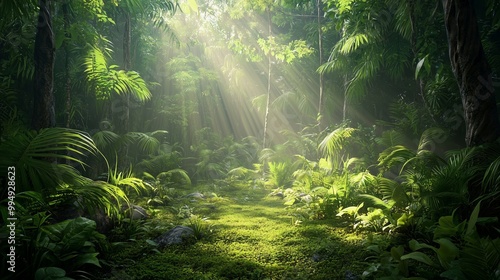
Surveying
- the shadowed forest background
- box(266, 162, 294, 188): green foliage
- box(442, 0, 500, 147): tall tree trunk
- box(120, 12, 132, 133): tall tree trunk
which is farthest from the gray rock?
box(120, 12, 132, 133): tall tree trunk

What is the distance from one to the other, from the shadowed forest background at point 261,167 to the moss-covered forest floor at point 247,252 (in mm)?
24

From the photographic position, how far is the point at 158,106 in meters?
12.6

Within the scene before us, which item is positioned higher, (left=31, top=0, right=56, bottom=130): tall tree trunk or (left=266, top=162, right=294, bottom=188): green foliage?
(left=31, top=0, right=56, bottom=130): tall tree trunk

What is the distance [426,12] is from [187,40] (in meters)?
10.9

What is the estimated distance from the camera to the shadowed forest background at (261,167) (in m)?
2.59

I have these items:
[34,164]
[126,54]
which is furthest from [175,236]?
[126,54]

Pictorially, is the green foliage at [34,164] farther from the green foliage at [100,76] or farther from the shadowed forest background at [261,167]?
the green foliage at [100,76]

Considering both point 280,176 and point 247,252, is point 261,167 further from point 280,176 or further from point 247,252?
point 247,252

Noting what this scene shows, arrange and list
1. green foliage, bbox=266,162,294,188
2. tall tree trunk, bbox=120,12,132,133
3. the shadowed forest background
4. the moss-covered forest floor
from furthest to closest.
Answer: green foliage, bbox=266,162,294,188, tall tree trunk, bbox=120,12,132,133, the moss-covered forest floor, the shadowed forest background

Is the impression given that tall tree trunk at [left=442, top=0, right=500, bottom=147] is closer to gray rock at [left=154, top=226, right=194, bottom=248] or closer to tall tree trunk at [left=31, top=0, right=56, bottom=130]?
gray rock at [left=154, top=226, right=194, bottom=248]

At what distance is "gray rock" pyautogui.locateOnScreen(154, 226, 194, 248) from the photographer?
3443 mm

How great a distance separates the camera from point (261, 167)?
1079 cm

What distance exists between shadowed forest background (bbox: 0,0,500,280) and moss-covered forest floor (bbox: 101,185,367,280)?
0.08ft

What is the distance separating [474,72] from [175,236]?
4.07 metres
